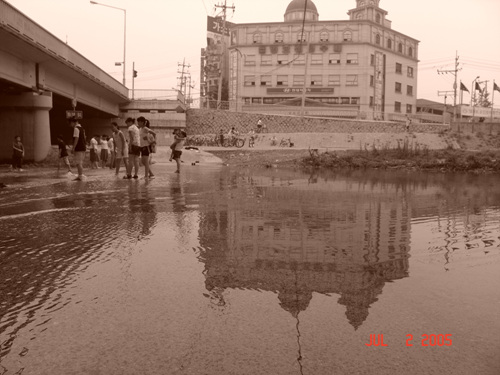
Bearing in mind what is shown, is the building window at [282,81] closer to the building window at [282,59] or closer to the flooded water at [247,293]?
the building window at [282,59]

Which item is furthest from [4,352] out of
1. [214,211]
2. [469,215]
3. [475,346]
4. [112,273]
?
[469,215]

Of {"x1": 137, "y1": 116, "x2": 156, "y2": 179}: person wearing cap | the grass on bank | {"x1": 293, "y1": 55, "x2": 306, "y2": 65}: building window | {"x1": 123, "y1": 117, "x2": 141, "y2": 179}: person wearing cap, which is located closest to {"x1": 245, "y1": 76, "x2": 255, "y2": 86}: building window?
{"x1": 293, "y1": 55, "x2": 306, "y2": 65}: building window

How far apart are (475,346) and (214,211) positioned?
599 cm

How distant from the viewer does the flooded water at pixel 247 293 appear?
285 cm

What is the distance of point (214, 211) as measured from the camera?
28.6ft

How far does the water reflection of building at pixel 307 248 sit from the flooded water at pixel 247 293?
0.08 ft

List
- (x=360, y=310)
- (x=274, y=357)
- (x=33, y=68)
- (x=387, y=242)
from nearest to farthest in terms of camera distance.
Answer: (x=274, y=357)
(x=360, y=310)
(x=387, y=242)
(x=33, y=68)

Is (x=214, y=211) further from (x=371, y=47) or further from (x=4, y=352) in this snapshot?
(x=371, y=47)

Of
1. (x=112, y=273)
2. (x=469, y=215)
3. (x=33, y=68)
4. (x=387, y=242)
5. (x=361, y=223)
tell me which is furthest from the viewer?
(x=33, y=68)

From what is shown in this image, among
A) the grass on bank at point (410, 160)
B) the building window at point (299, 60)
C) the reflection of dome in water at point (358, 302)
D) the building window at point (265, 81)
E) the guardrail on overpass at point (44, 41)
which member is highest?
the building window at point (299, 60)

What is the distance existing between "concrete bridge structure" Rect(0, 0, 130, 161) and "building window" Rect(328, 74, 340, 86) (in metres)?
51.0

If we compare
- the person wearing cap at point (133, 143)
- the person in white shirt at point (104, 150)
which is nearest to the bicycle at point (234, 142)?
the person in white shirt at point (104, 150)

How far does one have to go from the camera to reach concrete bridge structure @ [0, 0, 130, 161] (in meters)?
21.8

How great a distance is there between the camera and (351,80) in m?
78.9
